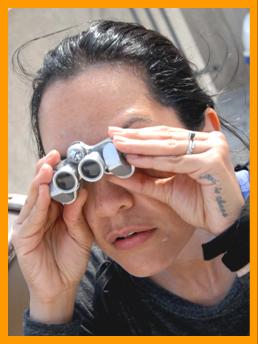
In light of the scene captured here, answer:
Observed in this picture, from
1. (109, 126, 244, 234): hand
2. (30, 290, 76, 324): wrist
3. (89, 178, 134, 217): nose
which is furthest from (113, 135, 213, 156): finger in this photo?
(30, 290, 76, 324): wrist

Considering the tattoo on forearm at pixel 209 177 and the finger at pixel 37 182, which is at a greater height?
the tattoo on forearm at pixel 209 177

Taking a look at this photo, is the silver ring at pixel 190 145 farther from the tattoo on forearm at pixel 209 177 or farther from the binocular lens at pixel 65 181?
the binocular lens at pixel 65 181

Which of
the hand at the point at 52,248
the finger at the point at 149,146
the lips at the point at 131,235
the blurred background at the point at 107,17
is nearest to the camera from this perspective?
the finger at the point at 149,146

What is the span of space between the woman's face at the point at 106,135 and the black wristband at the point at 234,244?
10cm

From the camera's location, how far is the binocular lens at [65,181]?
0.90 meters

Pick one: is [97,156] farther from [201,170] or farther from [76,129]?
[201,170]

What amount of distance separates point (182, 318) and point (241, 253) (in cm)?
29

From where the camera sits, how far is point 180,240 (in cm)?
100

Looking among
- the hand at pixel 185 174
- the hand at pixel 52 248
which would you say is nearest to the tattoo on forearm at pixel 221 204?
the hand at pixel 185 174

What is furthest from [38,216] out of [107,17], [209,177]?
[107,17]

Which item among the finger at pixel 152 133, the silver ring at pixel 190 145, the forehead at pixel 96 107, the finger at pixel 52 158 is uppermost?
the forehead at pixel 96 107

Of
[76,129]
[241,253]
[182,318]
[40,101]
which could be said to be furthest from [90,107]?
[182,318]

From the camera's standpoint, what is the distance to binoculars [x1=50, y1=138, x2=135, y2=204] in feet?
2.82

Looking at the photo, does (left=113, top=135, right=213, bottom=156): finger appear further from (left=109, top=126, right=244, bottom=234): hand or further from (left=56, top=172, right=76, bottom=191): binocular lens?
(left=56, top=172, right=76, bottom=191): binocular lens
